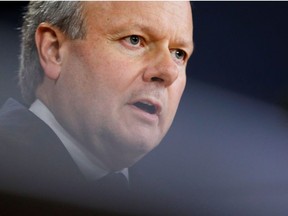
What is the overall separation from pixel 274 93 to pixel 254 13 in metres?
0.21

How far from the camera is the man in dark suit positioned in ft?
4.02

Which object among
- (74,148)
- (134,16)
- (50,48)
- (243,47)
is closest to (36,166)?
(74,148)

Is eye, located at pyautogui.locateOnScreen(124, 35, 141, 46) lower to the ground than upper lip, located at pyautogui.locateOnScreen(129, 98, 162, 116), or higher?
higher

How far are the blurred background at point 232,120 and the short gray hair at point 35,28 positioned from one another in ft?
0.95

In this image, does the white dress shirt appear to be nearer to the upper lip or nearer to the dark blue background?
the upper lip

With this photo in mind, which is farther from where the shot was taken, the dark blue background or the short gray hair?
the dark blue background

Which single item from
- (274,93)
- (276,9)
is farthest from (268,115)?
(276,9)

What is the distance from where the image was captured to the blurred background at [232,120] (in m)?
1.35

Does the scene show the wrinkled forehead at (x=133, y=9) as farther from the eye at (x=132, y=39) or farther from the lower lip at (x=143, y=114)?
the lower lip at (x=143, y=114)

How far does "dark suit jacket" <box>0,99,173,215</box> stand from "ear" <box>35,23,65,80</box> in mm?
102

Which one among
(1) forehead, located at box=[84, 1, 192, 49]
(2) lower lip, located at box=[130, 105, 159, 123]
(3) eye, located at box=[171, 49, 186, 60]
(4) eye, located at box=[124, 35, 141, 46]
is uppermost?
(1) forehead, located at box=[84, 1, 192, 49]

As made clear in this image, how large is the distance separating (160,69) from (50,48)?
245mm

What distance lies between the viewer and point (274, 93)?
1404 mm

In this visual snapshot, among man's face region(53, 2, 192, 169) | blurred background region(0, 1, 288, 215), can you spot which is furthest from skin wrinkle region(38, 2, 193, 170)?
blurred background region(0, 1, 288, 215)
